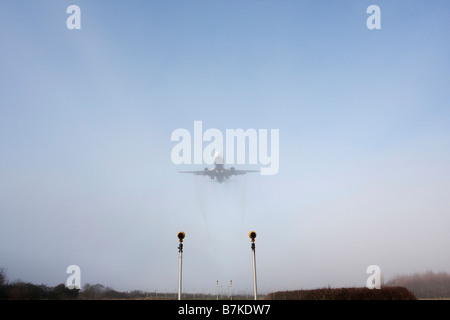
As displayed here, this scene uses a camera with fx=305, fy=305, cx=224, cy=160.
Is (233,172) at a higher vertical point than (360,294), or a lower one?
higher

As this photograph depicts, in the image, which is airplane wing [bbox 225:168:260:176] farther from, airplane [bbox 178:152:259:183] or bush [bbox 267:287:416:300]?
bush [bbox 267:287:416:300]

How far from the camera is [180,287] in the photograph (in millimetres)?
16328

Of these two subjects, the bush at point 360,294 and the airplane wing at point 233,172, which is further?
the airplane wing at point 233,172

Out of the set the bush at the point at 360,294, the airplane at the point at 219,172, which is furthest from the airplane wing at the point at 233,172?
the bush at the point at 360,294

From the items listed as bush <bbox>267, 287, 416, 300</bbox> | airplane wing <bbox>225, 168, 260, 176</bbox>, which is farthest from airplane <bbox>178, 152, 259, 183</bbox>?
bush <bbox>267, 287, 416, 300</bbox>

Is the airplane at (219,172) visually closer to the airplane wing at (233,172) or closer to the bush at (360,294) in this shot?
the airplane wing at (233,172)

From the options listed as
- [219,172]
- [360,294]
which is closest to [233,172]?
[219,172]

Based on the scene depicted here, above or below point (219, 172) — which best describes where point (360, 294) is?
below

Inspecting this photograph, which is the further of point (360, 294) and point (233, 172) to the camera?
point (233, 172)

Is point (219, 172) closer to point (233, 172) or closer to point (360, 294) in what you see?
point (233, 172)

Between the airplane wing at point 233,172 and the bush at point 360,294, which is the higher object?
the airplane wing at point 233,172

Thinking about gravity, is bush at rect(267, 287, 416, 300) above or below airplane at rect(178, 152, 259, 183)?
below
